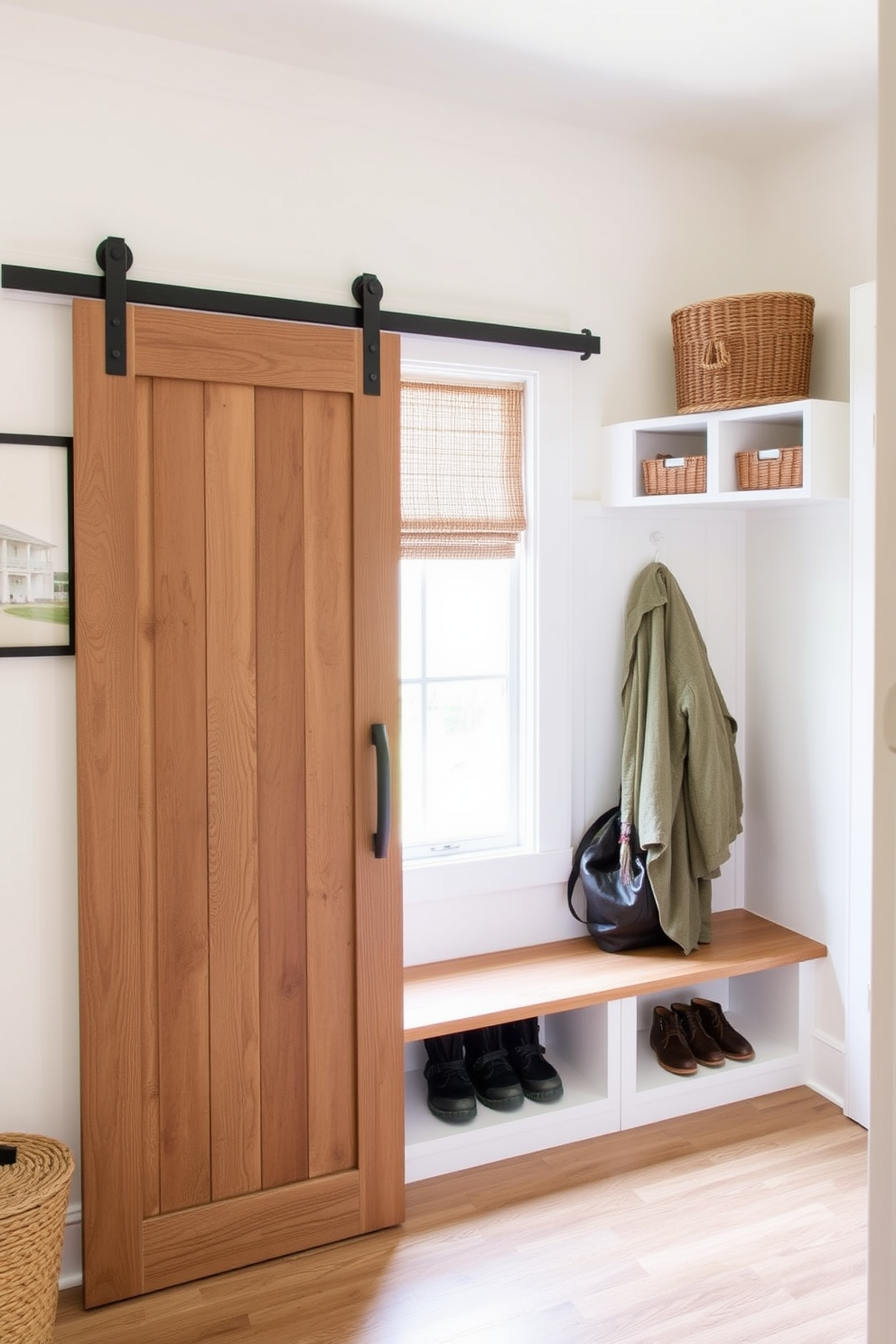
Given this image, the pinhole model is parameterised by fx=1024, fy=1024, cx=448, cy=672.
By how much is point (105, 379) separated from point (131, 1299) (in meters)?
1.85

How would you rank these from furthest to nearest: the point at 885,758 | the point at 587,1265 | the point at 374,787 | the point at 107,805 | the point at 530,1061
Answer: the point at 530,1061
the point at 374,787
the point at 587,1265
the point at 107,805
the point at 885,758

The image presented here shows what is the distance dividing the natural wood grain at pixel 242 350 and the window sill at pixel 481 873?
4.11 ft

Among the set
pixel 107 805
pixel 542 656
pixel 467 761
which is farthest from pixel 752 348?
pixel 107 805

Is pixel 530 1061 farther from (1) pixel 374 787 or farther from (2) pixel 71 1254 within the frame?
(2) pixel 71 1254

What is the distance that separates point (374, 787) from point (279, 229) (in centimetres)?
132

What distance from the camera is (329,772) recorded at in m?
2.22

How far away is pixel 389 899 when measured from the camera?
2.27 metres

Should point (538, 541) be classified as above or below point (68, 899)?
above

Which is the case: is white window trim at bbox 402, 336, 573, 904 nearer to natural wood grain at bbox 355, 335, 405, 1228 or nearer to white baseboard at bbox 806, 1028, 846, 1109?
natural wood grain at bbox 355, 335, 405, 1228

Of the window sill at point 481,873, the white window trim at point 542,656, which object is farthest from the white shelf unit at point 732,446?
the window sill at point 481,873

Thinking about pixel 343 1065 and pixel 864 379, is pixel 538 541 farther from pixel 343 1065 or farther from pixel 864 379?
pixel 343 1065

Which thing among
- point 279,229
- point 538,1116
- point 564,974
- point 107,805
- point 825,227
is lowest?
point 538,1116

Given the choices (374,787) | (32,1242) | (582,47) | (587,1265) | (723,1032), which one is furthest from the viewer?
(723,1032)

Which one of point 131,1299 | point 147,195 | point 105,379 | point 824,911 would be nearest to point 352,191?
point 147,195
